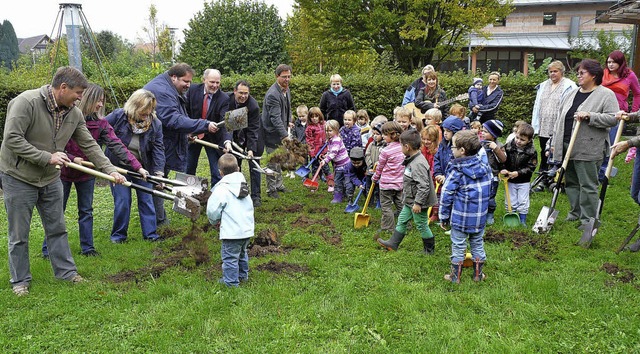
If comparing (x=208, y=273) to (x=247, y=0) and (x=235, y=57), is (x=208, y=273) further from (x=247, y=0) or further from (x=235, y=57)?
(x=247, y=0)

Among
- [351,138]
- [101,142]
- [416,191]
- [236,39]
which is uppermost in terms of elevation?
[236,39]

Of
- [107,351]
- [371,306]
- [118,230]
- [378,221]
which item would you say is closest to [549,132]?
[378,221]

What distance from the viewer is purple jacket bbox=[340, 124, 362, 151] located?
8672mm

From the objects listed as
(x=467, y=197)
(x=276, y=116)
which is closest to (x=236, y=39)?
(x=276, y=116)

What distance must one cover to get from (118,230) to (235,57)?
1761cm

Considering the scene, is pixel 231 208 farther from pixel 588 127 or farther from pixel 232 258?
pixel 588 127

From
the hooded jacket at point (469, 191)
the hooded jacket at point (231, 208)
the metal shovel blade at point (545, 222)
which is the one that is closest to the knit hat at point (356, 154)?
the metal shovel blade at point (545, 222)

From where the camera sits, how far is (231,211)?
4.74 metres

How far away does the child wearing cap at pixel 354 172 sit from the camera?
8.12 metres

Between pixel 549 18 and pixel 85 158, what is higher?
pixel 549 18

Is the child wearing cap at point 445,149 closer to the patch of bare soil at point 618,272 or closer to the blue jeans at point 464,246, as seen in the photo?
the blue jeans at point 464,246

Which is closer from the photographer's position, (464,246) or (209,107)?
(464,246)

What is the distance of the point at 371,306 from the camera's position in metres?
4.56

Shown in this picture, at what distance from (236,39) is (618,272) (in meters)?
20.5
